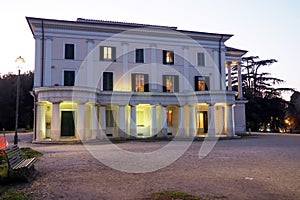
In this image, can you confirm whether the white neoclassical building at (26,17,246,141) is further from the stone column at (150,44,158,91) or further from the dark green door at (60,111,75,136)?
the stone column at (150,44,158,91)

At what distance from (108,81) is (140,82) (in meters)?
3.25

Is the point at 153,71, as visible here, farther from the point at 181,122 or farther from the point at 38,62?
the point at 38,62

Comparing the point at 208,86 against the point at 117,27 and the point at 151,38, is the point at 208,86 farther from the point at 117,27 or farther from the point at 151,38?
the point at 117,27

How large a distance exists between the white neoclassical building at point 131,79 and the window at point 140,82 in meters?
0.10

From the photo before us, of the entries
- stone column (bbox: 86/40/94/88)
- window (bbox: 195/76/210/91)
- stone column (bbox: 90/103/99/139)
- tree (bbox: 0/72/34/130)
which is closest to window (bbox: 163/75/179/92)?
window (bbox: 195/76/210/91)

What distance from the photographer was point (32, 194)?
255 inches

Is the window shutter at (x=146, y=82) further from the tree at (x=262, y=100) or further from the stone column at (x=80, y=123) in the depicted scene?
the tree at (x=262, y=100)

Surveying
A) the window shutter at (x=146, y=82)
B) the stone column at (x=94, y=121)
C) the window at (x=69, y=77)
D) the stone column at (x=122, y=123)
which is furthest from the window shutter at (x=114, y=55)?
the stone column at (x=94, y=121)

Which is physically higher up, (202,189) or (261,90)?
(261,90)

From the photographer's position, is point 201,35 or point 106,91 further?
point 201,35

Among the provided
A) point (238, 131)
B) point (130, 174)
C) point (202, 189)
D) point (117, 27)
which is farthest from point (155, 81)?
point (202, 189)

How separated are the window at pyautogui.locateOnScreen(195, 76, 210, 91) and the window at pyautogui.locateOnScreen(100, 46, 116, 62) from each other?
358 inches

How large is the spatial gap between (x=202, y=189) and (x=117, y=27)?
79.3 ft

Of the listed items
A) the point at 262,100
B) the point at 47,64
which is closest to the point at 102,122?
the point at 47,64
